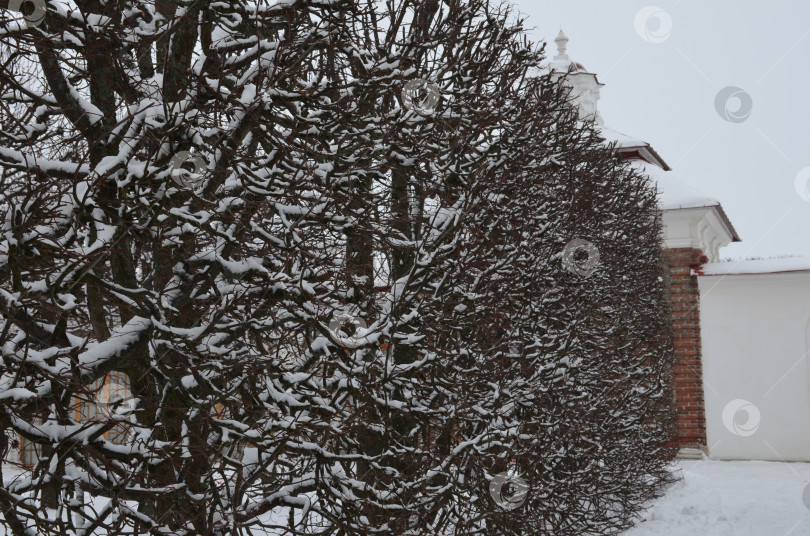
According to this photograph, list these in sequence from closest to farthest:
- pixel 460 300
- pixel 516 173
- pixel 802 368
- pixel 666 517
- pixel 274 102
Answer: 1. pixel 274 102
2. pixel 460 300
3. pixel 516 173
4. pixel 666 517
5. pixel 802 368

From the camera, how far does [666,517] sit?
12.8 m

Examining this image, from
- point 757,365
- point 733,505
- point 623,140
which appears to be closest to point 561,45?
point 623,140

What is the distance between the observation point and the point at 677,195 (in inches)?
798

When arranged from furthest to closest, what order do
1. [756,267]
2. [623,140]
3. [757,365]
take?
[623,140] < [756,267] < [757,365]

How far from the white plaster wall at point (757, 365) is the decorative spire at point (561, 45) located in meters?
7.24

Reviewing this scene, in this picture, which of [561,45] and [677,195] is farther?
[561,45]

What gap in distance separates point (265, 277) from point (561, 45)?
20.1 metres

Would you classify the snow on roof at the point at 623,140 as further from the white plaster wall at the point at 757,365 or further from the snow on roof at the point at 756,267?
the white plaster wall at the point at 757,365

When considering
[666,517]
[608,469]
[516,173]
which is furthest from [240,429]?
[666,517]

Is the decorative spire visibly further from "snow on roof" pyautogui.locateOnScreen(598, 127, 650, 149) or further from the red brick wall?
the red brick wall

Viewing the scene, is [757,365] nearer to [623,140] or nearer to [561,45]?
[623,140]

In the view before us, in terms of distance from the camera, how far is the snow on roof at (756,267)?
64.2 ft

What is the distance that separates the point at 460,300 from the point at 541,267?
2.50 meters

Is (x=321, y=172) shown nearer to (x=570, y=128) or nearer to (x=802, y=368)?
(x=570, y=128)
